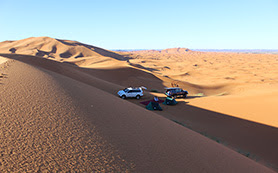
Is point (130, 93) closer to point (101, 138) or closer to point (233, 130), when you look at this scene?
point (233, 130)

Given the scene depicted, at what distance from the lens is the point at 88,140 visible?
6.07 meters

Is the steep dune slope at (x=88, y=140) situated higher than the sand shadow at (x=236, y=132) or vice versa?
the steep dune slope at (x=88, y=140)

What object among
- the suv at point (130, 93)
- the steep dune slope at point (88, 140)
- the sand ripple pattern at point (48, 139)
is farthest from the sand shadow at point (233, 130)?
the sand ripple pattern at point (48, 139)

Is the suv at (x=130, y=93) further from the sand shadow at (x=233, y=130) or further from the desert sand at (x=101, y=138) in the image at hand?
the desert sand at (x=101, y=138)

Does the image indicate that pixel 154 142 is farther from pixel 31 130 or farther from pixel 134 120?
pixel 31 130

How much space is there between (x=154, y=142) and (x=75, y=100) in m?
4.54

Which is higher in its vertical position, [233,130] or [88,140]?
[88,140]

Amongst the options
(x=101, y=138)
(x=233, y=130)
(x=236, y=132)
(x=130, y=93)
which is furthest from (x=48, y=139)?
(x=130, y=93)

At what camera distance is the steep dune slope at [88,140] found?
5.03 metres

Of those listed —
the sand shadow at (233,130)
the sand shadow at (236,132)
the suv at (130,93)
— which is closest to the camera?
the sand shadow at (236,132)

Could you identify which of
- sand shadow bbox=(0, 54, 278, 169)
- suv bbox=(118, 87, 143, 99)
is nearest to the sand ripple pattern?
sand shadow bbox=(0, 54, 278, 169)

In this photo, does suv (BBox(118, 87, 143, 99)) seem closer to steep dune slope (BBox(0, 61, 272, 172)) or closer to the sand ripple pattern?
steep dune slope (BBox(0, 61, 272, 172))

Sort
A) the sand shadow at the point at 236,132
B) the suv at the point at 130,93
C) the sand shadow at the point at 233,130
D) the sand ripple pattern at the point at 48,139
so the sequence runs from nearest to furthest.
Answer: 1. the sand ripple pattern at the point at 48,139
2. the sand shadow at the point at 236,132
3. the sand shadow at the point at 233,130
4. the suv at the point at 130,93

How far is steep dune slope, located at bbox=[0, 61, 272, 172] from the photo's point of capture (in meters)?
5.03
